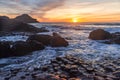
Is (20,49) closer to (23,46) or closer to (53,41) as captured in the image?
(23,46)

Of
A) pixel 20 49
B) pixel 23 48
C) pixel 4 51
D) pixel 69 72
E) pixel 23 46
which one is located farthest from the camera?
pixel 23 46

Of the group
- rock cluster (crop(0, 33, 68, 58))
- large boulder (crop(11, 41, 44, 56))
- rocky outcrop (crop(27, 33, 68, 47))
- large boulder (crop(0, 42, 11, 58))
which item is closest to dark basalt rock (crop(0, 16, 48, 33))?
rocky outcrop (crop(27, 33, 68, 47))

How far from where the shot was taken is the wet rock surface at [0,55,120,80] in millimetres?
9305

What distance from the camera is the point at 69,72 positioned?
10031mm

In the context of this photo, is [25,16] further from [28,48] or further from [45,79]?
[45,79]

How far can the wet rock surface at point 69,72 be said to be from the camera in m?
9.30

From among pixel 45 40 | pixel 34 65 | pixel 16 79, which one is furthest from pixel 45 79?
pixel 45 40

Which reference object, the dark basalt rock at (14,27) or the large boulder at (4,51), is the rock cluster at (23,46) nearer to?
the large boulder at (4,51)

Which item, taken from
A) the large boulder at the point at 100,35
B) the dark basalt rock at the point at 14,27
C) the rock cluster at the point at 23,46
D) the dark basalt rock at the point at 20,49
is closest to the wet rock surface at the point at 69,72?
the dark basalt rock at the point at 20,49

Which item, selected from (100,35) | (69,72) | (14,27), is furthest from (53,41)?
(14,27)

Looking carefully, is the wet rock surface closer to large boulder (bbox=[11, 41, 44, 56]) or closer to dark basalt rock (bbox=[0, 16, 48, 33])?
large boulder (bbox=[11, 41, 44, 56])

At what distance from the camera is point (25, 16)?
123m

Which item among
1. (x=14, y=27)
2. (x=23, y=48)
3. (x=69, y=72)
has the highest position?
(x=14, y=27)

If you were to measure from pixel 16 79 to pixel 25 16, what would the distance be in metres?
116
